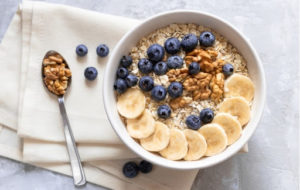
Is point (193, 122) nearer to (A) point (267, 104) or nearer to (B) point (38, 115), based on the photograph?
(A) point (267, 104)

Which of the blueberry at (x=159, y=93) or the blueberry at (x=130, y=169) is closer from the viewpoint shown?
the blueberry at (x=159, y=93)

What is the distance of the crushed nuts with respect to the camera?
1312 millimetres

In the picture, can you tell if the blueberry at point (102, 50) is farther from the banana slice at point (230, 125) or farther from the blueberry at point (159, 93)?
the banana slice at point (230, 125)

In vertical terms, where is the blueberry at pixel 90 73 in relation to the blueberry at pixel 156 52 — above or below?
below

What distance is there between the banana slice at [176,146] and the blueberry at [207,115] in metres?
0.08

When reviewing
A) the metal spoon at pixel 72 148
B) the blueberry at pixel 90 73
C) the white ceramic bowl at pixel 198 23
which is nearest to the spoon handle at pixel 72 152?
the metal spoon at pixel 72 148

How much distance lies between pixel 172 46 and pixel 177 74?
3.3 inches

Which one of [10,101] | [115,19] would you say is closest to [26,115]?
[10,101]

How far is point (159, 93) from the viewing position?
44.5 inches

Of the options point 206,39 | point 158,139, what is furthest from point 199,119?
point 206,39

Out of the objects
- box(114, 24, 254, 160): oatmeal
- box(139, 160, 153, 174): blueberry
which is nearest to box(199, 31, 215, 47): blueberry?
box(114, 24, 254, 160): oatmeal

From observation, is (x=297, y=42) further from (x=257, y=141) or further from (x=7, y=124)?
(x=7, y=124)

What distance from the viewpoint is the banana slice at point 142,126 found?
45.5 inches

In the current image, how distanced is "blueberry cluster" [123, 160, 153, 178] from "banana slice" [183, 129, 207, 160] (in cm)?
21
